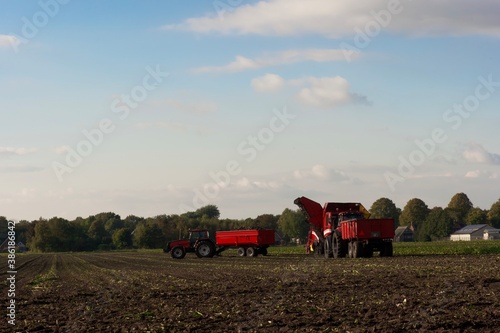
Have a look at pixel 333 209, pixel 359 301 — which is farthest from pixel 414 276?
pixel 333 209

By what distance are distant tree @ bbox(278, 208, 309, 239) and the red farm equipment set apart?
9804 centimetres

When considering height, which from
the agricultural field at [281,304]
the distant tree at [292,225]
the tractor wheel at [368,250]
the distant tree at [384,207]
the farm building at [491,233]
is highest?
the distant tree at [384,207]

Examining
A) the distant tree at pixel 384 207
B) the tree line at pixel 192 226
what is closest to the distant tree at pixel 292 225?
the tree line at pixel 192 226

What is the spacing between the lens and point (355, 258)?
3888cm

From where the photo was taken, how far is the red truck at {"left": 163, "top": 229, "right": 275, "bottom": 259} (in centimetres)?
5325

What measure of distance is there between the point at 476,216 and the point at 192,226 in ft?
248

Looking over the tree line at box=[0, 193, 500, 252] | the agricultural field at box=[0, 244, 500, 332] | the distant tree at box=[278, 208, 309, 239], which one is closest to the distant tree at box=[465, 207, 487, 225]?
the tree line at box=[0, 193, 500, 252]

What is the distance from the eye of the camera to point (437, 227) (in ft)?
427

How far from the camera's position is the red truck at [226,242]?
175ft

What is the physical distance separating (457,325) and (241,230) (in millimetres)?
41557

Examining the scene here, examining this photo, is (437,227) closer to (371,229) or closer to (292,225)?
(292,225)

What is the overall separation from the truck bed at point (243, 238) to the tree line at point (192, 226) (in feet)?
98.0

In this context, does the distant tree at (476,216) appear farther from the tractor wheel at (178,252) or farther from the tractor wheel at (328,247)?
the tractor wheel at (328,247)

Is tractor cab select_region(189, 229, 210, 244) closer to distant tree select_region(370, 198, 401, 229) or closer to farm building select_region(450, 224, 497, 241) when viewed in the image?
farm building select_region(450, 224, 497, 241)
